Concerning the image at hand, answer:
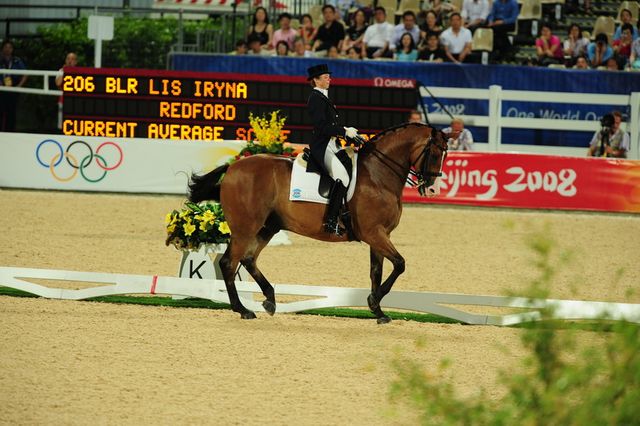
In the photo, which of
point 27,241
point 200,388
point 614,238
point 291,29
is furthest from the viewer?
point 291,29

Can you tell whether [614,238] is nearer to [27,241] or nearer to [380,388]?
[27,241]

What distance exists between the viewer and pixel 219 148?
19.9m

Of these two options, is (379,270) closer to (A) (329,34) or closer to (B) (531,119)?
(B) (531,119)

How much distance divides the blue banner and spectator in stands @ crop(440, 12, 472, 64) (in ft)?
2.25

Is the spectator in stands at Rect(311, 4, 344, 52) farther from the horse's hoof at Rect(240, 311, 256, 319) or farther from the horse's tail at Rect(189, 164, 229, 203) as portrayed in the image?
the horse's hoof at Rect(240, 311, 256, 319)

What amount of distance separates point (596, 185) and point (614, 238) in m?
3.08

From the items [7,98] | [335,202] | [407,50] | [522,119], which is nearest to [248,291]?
[335,202]

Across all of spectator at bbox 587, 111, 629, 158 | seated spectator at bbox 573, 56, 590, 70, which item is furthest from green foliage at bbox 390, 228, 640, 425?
seated spectator at bbox 573, 56, 590, 70

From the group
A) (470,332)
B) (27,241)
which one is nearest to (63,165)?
(27,241)

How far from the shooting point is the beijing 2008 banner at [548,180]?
19.8 metres

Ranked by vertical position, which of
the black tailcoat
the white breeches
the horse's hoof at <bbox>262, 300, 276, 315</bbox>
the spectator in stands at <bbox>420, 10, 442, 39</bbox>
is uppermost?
the spectator in stands at <bbox>420, 10, 442, 39</bbox>

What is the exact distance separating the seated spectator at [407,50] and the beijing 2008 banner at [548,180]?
349 centimetres

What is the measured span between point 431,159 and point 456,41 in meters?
12.6

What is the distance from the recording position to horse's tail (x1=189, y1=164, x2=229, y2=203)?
10664 mm
